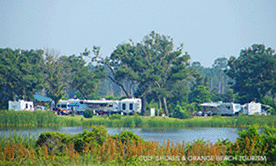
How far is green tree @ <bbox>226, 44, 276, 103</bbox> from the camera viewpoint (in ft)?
175

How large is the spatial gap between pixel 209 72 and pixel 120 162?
11883 centimetres

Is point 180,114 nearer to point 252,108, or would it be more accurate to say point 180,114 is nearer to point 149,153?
point 252,108

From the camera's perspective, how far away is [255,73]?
2126 inches

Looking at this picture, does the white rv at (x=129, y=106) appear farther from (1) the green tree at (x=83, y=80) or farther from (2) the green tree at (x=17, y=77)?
(2) the green tree at (x=17, y=77)

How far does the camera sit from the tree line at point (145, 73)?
53312 millimetres

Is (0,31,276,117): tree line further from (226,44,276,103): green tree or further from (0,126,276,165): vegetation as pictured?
(0,126,276,165): vegetation

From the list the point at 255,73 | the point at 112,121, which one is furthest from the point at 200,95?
the point at 112,121

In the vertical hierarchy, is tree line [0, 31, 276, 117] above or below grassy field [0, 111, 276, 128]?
above

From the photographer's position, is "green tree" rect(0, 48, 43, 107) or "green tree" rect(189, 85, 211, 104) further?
"green tree" rect(189, 85, 211, 104)

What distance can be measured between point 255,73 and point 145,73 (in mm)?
14976

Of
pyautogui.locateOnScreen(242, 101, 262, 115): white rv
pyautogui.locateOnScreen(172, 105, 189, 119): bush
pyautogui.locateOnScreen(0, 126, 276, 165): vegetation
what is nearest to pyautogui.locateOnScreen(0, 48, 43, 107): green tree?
pyautogui.locateOnScreen(172, 105, 189, 119): bush

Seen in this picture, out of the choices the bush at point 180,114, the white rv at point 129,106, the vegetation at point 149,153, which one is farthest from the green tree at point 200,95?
the vegetation at point 149,153

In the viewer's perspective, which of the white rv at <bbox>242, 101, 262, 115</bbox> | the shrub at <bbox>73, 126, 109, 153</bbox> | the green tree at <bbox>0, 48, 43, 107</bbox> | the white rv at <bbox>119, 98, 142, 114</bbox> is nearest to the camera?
the shrub at <bbox>73, 126, 109, 153</bbox>

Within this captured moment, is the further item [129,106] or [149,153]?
[129,106]
